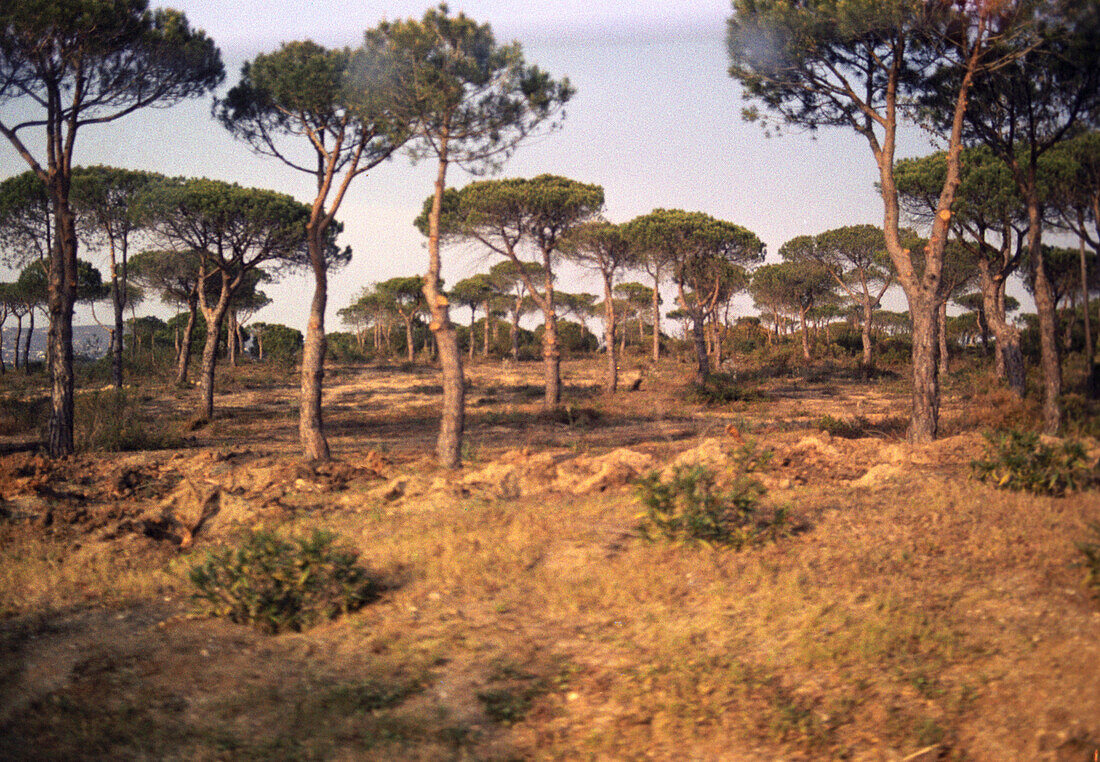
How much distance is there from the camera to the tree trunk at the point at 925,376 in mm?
10078

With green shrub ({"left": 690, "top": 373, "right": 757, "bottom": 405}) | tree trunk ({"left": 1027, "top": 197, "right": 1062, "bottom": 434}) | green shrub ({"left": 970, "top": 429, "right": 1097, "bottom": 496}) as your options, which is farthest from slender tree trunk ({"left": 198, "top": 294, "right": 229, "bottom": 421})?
tree trunk ({"left": 1027, "top": 197, "right": 1062, "bottom": 434})

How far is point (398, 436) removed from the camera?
52.1 ft

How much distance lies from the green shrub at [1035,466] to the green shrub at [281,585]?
5566 mm

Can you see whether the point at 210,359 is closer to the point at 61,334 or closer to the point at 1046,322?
the point at 61,334

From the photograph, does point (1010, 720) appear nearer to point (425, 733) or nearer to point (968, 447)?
point (425, 733)

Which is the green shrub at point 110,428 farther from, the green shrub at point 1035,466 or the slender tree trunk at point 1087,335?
the slender tree trunk at point 1087,335

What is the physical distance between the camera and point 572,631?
15.0ft

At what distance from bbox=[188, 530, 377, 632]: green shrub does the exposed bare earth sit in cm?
14

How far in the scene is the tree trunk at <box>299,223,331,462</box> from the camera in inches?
421

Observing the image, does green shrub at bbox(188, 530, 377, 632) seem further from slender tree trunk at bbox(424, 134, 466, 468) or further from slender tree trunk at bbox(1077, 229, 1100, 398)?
slender tree trunk at bbox(1077, 229, 1100, 398)

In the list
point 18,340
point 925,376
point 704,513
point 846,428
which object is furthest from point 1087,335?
point 18,340

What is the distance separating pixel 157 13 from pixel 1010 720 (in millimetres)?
15159

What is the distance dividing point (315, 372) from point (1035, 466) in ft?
30.1

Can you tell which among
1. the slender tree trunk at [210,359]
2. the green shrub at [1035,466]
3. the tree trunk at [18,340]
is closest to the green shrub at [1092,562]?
the green shrub at [1035,466]
